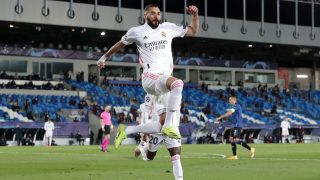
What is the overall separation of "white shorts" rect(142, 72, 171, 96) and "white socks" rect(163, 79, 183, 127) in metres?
0.32

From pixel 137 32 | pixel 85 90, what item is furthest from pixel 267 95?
pixel 137 32

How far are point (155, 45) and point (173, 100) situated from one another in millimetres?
1328

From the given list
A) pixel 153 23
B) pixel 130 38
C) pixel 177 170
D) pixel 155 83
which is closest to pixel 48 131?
pixel 130 38

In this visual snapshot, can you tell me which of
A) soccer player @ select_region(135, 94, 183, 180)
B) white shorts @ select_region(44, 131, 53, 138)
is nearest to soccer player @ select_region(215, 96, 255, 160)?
soccer player @ select_region(135, 94, 183, 180)

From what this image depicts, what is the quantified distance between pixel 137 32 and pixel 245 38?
5005 cm

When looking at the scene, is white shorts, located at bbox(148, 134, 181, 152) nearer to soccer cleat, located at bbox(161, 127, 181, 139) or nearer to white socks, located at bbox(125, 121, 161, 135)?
white socks, located at bbox(125, 121, 161, 135)

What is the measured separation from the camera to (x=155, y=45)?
10.9 meters

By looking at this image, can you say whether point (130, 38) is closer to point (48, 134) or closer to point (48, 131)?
point (48, 131)

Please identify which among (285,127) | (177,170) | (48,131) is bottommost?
Result: (177,170)

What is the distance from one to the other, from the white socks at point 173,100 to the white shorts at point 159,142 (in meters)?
0.28

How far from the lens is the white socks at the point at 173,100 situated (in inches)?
A: 392

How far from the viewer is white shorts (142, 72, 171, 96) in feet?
34.0

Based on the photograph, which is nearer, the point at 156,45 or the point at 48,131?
the point at 156,45

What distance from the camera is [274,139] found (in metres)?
50.7
